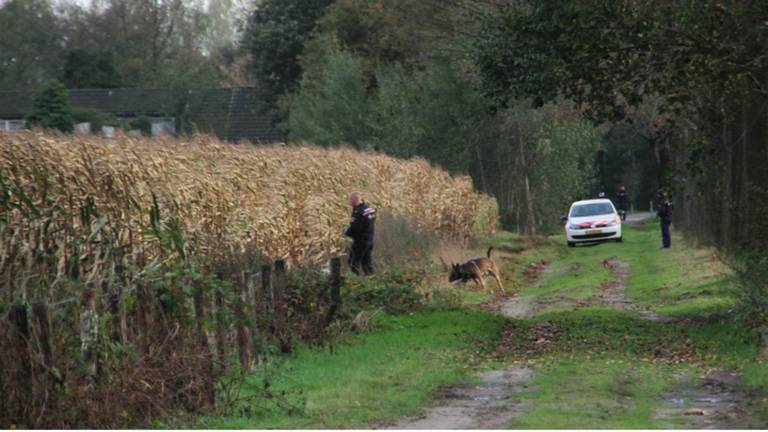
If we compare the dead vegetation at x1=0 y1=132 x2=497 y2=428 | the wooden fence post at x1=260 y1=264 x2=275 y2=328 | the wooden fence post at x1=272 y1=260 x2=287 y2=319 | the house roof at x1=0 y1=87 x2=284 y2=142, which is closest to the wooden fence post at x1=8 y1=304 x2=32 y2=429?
the dead vegetation at x1=0 y1=132 x2=497 y2=428

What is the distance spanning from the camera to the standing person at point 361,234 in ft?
82.9

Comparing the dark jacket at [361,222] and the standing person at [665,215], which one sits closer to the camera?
the dark jacket at [361,222]

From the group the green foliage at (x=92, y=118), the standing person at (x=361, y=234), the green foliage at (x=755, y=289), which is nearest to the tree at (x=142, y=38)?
the green foliage at (x=92, y=118)

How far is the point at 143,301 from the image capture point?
1266cm

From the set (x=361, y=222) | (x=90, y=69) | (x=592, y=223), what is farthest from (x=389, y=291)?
(x=90, y=69)

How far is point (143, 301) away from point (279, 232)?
12187 millimetres

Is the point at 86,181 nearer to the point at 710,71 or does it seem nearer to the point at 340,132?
the point at 710,71

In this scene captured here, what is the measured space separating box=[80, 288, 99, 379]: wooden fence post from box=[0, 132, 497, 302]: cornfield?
0.60 m

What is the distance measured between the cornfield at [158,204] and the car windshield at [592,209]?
51.4 feet

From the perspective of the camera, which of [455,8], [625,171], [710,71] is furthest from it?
[625,171]

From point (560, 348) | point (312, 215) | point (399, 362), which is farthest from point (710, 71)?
point (312, 215)

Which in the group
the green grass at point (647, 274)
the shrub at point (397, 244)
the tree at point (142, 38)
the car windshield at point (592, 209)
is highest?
the tree at point (142, 38)

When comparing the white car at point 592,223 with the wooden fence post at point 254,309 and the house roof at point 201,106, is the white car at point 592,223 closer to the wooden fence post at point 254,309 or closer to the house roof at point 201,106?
the house roof at point 201,106

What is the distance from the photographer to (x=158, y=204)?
60.9 feet
